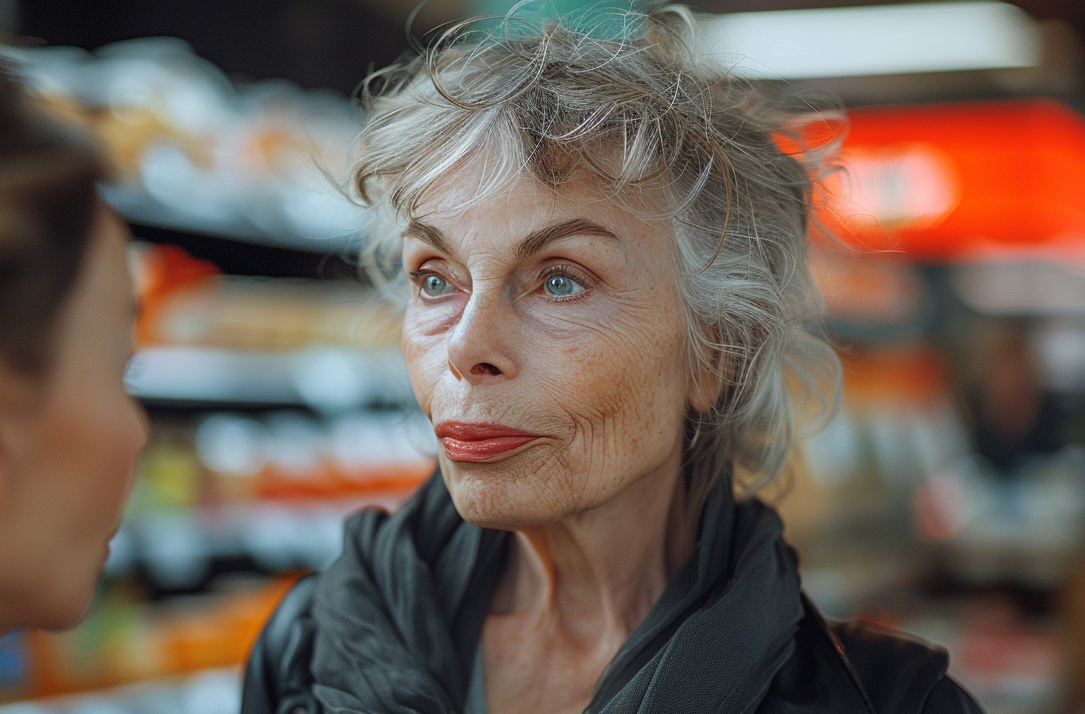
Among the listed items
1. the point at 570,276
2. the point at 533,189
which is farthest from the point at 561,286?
the point at 533,189

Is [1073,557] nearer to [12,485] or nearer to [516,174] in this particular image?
[516,174]

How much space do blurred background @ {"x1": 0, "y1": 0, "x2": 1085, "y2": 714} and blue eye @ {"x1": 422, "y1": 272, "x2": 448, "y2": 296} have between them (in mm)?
276

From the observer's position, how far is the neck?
47.6 inches

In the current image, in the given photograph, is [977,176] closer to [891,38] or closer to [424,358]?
[891,38]

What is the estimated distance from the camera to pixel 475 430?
107 centimetres

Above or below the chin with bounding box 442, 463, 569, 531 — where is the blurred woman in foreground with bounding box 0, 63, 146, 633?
above

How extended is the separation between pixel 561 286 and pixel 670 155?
0.68 feet

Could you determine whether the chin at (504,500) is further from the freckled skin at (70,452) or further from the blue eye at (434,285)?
the freckled skin at (70,452)

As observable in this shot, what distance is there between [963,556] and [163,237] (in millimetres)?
3894

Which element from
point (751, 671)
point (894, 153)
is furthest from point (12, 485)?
point (894, 153)

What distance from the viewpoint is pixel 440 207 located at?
1.10 metres

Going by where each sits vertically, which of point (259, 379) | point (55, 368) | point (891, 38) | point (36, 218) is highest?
point (891, 38)

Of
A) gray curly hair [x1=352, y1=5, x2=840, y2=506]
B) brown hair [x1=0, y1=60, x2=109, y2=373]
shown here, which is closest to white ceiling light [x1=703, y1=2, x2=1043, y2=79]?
gray curly hair [x1=352, y1=5, x2=840, y2=506]

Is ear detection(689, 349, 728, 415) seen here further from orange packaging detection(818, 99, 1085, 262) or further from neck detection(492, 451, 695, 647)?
orange packaging detection(818, 99, 1085, 262)
